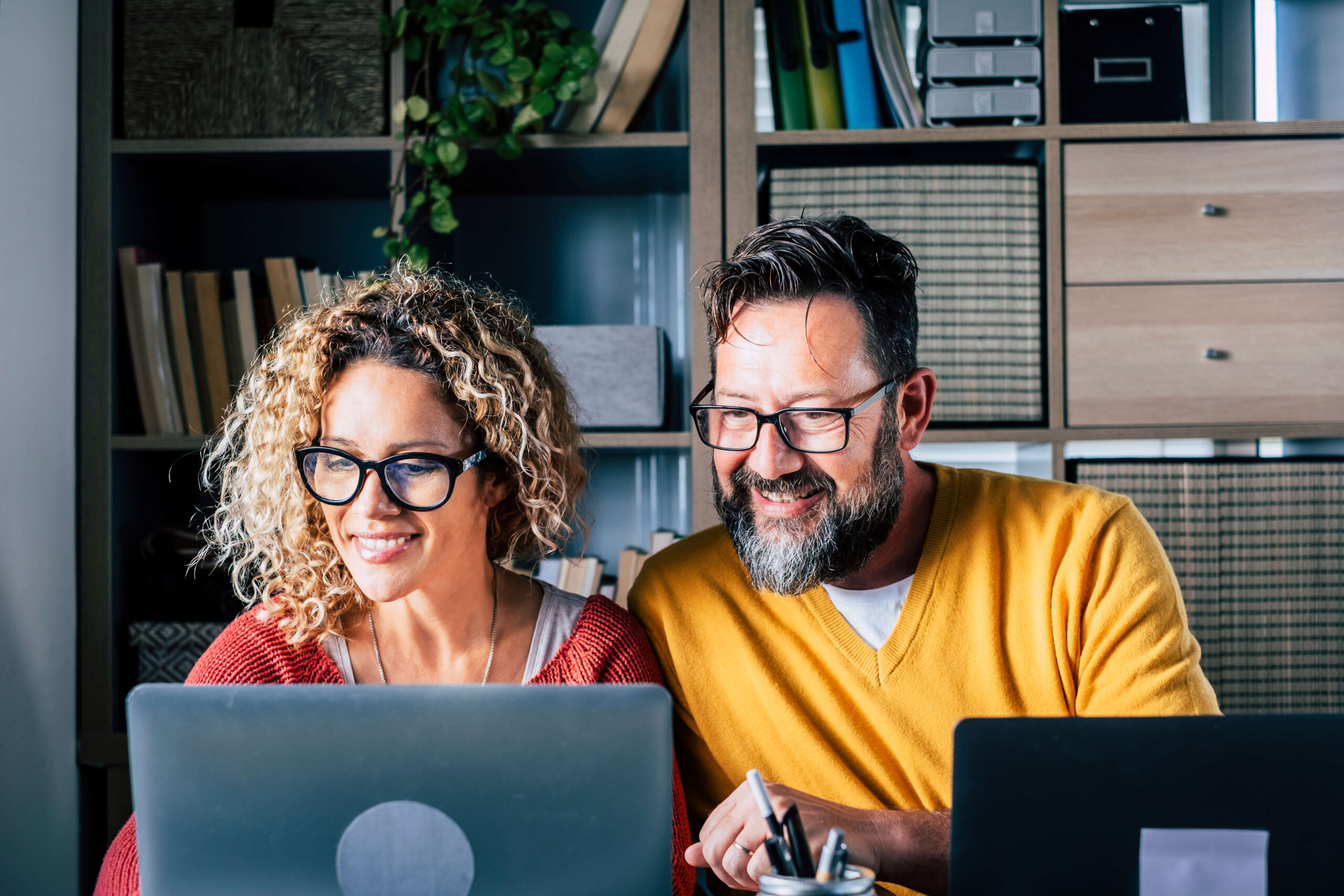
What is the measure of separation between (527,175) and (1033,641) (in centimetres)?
129

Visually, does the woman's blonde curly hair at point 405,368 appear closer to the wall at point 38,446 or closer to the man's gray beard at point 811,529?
the man's gray beard at point 811,529

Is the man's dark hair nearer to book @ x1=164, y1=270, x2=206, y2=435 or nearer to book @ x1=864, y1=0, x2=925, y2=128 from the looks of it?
book @ x1=864, y1=0, x2=925, y2=128

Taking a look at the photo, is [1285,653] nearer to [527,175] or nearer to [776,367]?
[776,367]

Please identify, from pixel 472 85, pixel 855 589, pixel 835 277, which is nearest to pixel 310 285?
pixel 472 85

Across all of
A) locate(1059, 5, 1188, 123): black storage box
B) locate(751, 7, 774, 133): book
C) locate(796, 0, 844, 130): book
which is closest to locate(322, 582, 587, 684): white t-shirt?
locate(796, 0, 844, 130): book

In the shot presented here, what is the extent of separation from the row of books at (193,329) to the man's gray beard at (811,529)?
3.15ft

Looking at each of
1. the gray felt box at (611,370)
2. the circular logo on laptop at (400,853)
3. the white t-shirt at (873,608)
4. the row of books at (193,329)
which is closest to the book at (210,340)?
the row of books at (193,329)

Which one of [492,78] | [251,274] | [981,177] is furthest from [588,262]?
[981,177]

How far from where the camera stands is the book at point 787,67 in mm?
1772

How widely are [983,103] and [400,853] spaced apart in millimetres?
1575

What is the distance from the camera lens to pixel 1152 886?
0.65 meters

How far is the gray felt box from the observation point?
1.78m

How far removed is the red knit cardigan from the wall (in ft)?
1.82

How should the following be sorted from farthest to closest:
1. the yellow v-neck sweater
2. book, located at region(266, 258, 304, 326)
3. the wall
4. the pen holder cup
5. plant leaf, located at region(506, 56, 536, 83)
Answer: book, located at region(266, 258, 304, 326), plant leaf, located at region(506, 56, 536, 83), the wall, the yellow v-neck sweater, the pen holder cup
